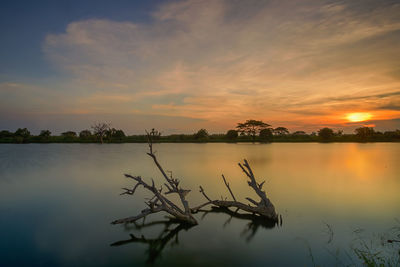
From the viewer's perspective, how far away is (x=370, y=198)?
11.0m

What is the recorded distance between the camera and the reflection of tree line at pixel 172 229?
5727 mm

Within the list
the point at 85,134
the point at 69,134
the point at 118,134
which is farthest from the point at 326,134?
the point at 69,134

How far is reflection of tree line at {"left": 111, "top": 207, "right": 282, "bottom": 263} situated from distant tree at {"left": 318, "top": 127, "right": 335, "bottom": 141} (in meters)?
76.5

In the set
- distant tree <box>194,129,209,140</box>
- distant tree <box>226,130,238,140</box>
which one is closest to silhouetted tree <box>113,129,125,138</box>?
distant tree <box>194,129,209,140</box>

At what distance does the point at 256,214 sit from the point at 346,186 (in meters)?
9.12

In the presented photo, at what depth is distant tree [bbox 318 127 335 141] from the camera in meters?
73.2

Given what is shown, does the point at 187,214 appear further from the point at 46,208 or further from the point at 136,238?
the point at 46,208

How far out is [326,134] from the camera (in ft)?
241

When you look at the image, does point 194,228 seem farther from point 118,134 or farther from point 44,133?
point 44,133

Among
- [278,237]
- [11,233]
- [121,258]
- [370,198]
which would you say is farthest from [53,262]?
[370,198]

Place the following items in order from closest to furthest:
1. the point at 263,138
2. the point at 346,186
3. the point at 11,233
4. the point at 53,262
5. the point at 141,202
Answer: the point at 53,262 < the point at 11,233 < the point at 141,202 < the point at 346,186 < the point at 263,138

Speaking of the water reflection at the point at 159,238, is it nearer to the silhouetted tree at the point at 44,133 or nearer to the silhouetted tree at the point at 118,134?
the silhouetted tree at the point at 118,134

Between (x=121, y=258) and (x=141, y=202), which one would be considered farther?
(x=141, y=202)

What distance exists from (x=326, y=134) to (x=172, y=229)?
79.0 meters
